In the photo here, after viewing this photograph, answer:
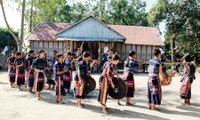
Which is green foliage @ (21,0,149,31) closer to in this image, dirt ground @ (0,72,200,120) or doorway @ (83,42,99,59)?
doorway @ (83,42,99,59)

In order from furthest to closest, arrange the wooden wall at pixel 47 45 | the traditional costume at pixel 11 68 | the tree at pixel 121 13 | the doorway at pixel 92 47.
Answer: the tree at pixel 121 13 < the wooden wall at pixel 47 45 < the doorway at pixel 92 47 < the traditional costume at pixel 11 68

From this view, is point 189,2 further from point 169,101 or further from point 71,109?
point 71,109

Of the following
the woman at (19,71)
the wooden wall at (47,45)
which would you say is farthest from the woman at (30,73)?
the wooden wall at (47,45)

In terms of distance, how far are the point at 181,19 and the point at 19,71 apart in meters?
18.2

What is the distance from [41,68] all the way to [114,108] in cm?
311

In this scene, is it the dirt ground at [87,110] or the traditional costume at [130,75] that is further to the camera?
the traditional costume at [130,75]

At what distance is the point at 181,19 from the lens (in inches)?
1094

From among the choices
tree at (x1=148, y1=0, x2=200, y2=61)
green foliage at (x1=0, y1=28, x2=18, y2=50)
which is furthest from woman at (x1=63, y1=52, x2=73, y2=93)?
green foliage at (x1=0, y1=28, x2=18, y2=50)

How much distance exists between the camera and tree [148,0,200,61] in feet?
88.0

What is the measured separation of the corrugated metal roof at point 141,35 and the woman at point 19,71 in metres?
18.3

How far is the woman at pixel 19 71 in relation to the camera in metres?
13.4

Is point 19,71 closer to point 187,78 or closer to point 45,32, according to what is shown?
point 187,78

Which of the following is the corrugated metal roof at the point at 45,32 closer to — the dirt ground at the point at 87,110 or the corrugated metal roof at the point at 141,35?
the corrugated metal roof at the point at 141,35

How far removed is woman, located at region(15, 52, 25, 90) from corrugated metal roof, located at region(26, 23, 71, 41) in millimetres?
16648
